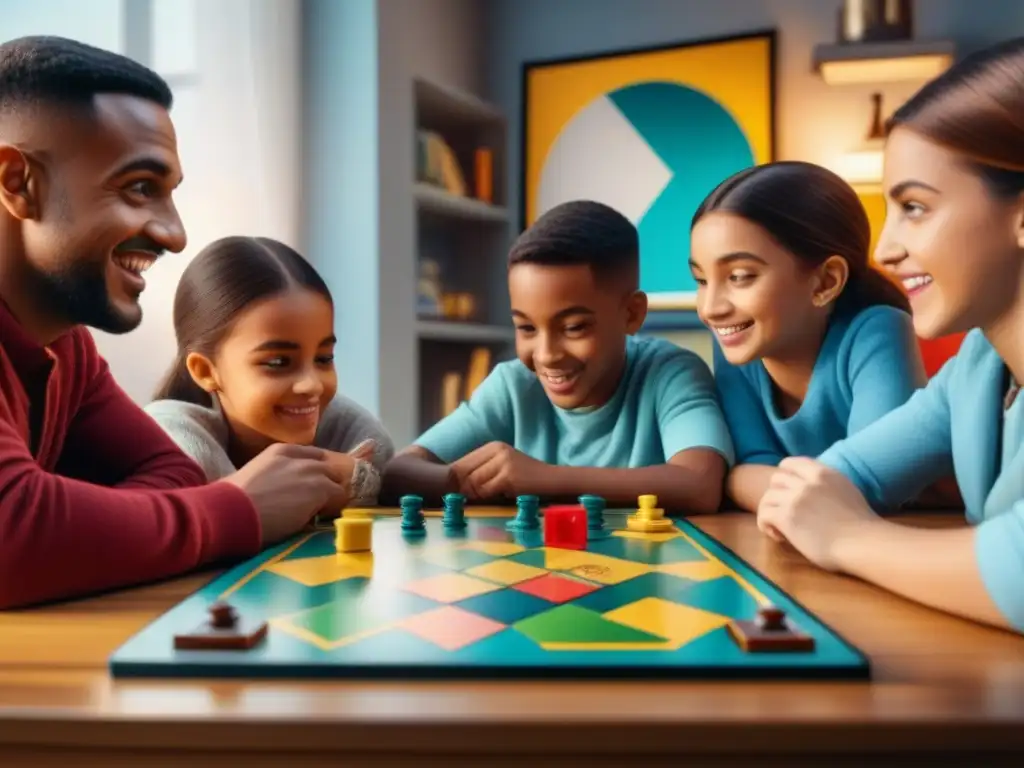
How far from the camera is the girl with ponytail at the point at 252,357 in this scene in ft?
3.74

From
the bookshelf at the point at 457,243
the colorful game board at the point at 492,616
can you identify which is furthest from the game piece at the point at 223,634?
the bookshelf at the point at 457,243

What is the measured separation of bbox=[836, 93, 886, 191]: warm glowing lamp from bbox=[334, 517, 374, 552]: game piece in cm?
273

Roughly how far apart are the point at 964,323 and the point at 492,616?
0.44 m

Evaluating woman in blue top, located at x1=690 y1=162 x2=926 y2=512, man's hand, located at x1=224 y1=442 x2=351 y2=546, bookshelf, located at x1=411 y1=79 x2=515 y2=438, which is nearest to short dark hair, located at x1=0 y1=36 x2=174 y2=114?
man's hand, located at x1=224 y1=442 x2=351 y2=546

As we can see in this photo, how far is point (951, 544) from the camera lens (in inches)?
24.6

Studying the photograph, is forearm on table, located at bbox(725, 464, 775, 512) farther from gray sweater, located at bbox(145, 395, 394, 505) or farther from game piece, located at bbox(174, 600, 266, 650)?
game piece, located at bbox(174, 600, 266, 650)

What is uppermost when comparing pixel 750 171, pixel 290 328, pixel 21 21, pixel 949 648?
pixel 21 21

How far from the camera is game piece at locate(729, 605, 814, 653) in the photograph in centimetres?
52

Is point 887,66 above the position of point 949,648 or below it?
above

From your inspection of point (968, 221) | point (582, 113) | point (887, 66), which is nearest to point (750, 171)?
point (968, 221)

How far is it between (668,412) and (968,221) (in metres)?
0.68

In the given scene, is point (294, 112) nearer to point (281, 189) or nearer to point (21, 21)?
point (281, 189)

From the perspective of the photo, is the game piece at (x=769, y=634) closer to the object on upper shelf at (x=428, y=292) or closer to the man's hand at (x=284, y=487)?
the man's hand at (x=284, y=487)

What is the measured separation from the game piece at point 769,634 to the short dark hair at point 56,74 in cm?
67
